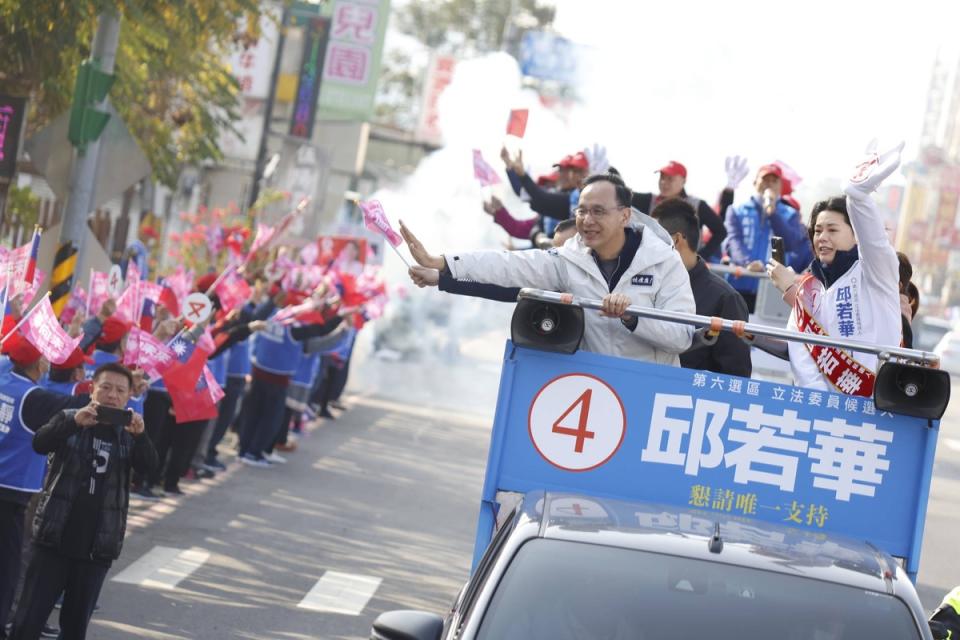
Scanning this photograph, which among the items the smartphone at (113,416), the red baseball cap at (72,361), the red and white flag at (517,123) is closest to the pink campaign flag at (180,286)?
the red and white flag at (517,123)

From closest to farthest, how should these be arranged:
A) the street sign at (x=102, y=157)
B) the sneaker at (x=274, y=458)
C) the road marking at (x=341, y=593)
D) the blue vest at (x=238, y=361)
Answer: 1. the road marking at (x=341, y=593)
2. the street sign at (x=102, y=157)
3. the blue vest at (x=238, y=361)
4. the sneaker at (x=274, y=458)

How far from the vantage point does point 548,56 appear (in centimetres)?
5653

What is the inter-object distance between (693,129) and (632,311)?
53.0ft

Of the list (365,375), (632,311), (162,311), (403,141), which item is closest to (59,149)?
(162,311)

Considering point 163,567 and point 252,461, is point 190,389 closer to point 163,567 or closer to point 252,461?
point 163,567

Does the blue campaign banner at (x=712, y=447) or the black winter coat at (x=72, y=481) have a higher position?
the blue campaign banner at (x=712, y=447)

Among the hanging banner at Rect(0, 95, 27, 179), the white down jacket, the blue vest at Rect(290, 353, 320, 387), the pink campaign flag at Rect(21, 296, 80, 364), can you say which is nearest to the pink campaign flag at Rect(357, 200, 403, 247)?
the white down jacket

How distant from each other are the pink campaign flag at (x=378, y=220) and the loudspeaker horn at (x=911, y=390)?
205cm

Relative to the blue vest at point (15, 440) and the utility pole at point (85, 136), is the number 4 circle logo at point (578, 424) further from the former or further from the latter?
the utility pole at point (85, 136)

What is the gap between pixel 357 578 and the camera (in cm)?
1212

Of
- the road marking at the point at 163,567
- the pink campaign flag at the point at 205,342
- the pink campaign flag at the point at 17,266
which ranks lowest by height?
the road marking at the point at 163,567

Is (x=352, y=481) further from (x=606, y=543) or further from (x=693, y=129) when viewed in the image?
(x=606, y=543)

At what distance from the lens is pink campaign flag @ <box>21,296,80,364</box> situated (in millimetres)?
8695

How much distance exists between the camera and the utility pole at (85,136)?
13.8 metres
